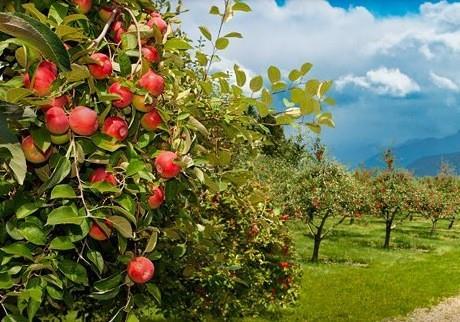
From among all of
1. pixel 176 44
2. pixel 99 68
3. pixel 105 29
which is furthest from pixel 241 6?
pixel 99 68

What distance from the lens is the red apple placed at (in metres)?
1.51

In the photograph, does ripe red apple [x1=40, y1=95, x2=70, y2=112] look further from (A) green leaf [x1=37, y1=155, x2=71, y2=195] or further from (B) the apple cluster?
(A) green leaf [x1=37, y1=155, x2=71, y2=195]

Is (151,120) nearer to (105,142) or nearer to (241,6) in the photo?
(105,142)

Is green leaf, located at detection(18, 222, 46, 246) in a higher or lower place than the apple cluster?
lower

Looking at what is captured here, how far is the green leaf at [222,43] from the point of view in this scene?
2.54 meters

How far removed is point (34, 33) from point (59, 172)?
2.45ft

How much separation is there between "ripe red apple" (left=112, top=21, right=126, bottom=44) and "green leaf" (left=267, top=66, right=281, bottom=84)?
652mm

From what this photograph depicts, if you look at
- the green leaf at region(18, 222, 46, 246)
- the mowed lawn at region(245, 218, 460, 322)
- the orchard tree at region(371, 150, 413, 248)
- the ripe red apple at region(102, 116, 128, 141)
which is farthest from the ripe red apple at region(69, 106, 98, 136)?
the orchard tree at region(371, 150, 413, 248)

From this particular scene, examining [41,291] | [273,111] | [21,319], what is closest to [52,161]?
[41,291]

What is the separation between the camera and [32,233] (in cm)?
162

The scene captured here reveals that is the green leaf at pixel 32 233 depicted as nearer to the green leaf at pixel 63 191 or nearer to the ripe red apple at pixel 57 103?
the green leaf at pixel 63 191

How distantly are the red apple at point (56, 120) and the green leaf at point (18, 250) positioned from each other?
0.38 meters

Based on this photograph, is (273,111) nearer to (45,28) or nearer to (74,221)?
(74,221)

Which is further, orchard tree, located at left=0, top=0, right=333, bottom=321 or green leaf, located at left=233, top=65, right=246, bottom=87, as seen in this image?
green leaf, located at left=233, top=65, right=246, bottom=87
